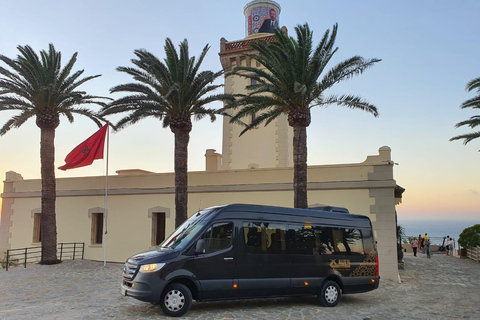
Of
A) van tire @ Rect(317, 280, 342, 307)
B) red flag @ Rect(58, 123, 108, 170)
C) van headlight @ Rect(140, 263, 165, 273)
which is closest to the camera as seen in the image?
van headlight @ Rect(140, 263, 165, 273)

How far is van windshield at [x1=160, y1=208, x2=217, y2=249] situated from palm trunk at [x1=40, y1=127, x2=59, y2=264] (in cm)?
1129

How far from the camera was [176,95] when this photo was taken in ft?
54.6

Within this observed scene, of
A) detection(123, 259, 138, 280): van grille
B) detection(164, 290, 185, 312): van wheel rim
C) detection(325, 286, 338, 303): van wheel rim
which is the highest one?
detection(123, 259, 138, 280): van grille

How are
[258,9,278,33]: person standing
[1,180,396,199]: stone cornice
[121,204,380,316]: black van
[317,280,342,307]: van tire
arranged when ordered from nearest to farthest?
[121,204,380,316]: black van, [317,280,342,307]: van tire, [1,180,396,199]: stone cornice, [258,9,278,33]: person standing

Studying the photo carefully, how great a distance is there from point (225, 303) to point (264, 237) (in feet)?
6.79

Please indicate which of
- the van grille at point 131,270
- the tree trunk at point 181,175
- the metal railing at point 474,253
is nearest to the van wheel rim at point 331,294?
the van grille at point 131,270

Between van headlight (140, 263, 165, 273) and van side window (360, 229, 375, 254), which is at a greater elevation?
van side window (360, 229, 375, 254)

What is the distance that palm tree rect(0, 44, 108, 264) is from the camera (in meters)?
18.3

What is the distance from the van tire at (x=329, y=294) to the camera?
399 inches

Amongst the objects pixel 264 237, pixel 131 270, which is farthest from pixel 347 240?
pixel 131 270

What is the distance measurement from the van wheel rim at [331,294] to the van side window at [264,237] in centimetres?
163

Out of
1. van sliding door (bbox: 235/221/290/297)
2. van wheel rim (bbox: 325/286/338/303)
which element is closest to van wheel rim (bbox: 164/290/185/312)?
van sliding door (bbox: 235/221/290/297)

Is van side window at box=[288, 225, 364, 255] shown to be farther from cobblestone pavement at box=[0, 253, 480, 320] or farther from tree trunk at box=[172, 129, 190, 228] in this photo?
tree trunk at box=[172, 129, 190, 228]

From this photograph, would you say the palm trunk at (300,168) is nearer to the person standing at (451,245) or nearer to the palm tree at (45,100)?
the palm tree at (45,100)
